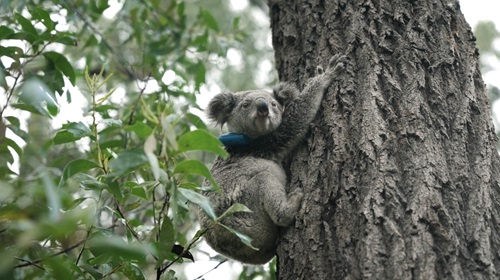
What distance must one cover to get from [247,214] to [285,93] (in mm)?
964

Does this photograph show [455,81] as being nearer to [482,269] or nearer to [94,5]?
[482,269]

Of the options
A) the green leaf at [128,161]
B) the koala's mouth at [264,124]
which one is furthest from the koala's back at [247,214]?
the green leaf at [128,161]

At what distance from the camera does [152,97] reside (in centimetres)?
486

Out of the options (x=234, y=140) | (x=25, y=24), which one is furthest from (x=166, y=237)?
(x=234, y=140)

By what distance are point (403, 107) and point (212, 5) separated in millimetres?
9262

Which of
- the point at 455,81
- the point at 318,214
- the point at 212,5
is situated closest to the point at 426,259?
the point at 318,214

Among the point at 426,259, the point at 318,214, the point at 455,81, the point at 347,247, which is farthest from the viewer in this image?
the point at 455,81

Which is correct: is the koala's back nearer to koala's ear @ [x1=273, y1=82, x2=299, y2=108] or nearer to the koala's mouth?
the koala's mouth

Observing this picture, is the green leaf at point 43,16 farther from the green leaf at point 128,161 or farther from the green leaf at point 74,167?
the green leaf at point 128,161

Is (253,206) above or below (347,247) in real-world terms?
below

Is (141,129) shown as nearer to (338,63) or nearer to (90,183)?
(90,183)

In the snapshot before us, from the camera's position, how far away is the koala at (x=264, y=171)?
3.43 m

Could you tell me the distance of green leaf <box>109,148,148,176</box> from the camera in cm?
193

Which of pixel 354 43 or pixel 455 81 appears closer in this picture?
pixel 455 81
